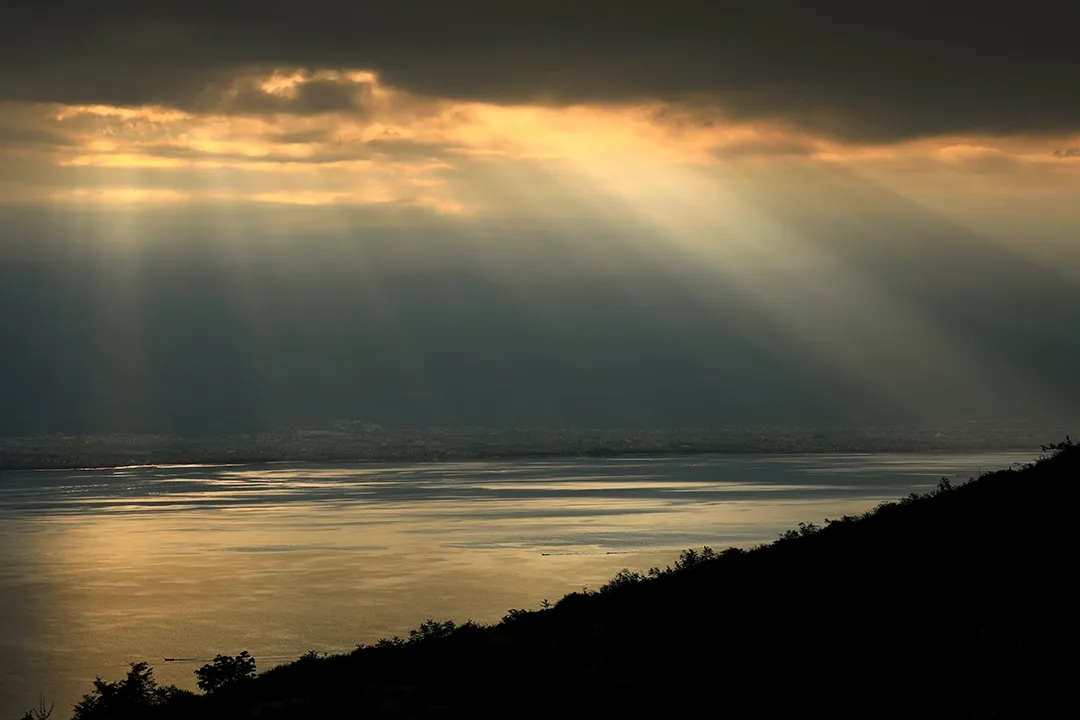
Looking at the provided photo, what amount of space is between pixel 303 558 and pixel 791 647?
203 ft

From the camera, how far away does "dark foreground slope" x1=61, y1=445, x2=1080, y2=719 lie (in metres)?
12.0

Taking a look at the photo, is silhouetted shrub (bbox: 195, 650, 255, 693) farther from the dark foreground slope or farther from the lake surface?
the lake surface

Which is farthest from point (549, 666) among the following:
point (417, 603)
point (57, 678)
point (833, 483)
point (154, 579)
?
point (833, 483)

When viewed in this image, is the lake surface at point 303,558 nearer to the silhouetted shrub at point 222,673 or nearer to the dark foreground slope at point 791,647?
the silhouetted shrub at point 222,673

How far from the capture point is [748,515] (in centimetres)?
9806

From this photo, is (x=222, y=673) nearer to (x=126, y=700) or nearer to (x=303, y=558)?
(x=126, y=700)

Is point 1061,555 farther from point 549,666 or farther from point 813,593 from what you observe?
point 549,666

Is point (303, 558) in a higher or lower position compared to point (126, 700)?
higher

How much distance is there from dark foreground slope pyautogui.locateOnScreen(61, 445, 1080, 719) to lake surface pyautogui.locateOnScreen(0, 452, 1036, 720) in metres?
17.7

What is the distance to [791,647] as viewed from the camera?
1407 cm

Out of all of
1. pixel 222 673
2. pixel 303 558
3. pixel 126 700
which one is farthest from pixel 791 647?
pixel 303 558

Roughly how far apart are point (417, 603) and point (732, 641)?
37.7m

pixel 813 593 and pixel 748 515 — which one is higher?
pixel 748 515

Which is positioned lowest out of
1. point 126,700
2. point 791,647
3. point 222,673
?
point 791,647
